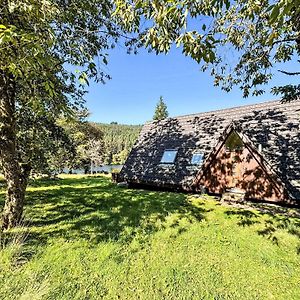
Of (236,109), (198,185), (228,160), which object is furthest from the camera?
(236,109)

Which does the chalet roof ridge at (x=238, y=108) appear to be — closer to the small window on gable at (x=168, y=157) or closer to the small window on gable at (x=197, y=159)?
the small window on gable at (x=168, y=157)

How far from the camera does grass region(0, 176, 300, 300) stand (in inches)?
179

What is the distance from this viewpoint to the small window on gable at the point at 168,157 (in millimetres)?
14217

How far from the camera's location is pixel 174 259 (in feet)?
18.0

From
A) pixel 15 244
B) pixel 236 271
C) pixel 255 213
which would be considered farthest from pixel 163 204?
pixel 15 244

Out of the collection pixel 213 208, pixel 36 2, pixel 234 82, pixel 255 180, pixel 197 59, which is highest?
pixel 234 82

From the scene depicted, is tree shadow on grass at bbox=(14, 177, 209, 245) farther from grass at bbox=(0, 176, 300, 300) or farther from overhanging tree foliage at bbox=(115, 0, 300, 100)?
overhanging tree foliage at bbox=(115, 0, 300, 100)

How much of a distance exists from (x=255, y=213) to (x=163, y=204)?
3.42 m

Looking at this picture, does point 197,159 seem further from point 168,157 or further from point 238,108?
point 238,108

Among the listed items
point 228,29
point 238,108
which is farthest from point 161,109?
point 228,29

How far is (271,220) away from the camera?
23.7ft

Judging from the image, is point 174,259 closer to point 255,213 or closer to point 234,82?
point 255,213

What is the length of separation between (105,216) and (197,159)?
7290 millimetres

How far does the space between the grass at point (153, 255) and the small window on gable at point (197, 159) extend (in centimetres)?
518
